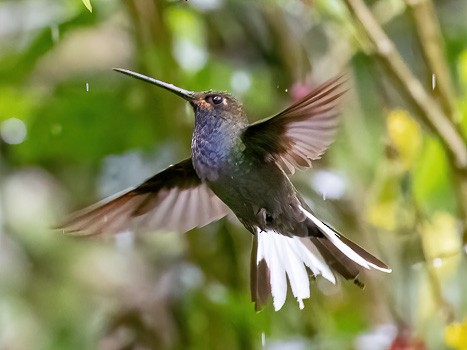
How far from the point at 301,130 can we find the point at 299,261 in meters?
0.13

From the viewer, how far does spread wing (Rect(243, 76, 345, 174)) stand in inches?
26.0

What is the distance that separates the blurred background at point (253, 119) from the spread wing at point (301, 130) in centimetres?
36

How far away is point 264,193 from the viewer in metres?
0.82

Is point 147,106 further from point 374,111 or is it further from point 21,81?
point 374,111

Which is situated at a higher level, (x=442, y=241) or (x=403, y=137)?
(x=403, y=137)

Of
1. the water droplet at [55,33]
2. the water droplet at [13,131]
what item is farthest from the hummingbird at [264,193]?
the water droplet at [13,131]

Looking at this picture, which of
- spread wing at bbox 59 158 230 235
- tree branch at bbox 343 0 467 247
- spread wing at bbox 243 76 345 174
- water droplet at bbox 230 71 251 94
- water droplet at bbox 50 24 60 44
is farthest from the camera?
water droplet at bbox 230 71 251 94

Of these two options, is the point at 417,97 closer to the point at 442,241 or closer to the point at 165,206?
the point at 442,241

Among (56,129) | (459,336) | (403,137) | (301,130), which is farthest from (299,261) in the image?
(56,129)

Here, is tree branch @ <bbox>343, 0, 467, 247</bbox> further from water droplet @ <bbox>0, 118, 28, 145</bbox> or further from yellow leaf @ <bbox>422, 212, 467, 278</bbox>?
water droplet @ <bbox>0, 118, 28, 145</bbox>

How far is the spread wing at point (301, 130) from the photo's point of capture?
659 mm

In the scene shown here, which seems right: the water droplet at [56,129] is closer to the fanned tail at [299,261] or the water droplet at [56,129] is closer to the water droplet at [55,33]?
the water droplet at [55,33]

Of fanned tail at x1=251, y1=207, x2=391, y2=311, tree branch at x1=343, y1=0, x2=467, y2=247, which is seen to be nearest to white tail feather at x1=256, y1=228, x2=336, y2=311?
fanned tail at x1=251, y1=207, x2=391, y2=311

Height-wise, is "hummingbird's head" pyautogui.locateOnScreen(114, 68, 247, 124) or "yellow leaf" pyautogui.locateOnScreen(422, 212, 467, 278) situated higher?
"hummingbird's head" pyautogui.locateOnScreen(114, 68, 247, 124)
